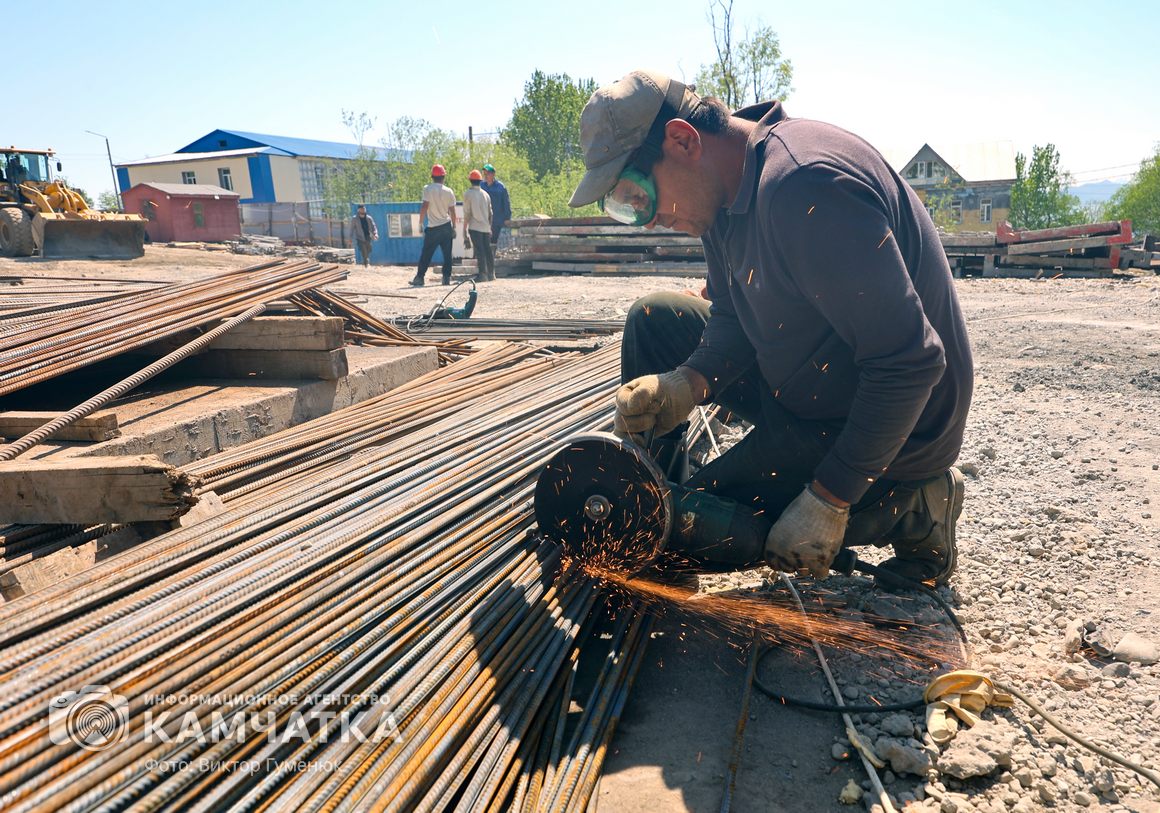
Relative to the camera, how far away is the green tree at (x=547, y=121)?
197 ft

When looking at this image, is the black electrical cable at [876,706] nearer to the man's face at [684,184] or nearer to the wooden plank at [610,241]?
the man's face at [684,184]

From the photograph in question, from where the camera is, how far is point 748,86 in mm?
21438

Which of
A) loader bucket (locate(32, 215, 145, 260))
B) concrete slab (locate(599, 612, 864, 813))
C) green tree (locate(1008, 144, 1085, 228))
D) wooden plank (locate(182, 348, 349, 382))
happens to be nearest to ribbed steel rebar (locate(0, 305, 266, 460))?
wooden plank (locate(182, 348, 349, 382))

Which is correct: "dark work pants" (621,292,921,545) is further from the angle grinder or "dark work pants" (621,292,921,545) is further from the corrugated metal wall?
the corrugated metal wall

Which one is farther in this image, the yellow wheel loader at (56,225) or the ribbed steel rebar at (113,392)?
the yellow wheel loader at (56,225)

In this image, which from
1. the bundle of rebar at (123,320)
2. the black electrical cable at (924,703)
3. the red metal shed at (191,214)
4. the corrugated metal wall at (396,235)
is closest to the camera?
the black electrical cable at (924,703)

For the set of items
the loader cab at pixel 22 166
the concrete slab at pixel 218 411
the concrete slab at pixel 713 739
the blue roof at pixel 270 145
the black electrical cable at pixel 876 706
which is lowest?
the concrete slab at pixel 713 739

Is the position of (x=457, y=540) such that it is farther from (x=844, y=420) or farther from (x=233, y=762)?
(x=844, y=420)

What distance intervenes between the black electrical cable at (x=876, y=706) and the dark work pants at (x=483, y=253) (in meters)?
12.6

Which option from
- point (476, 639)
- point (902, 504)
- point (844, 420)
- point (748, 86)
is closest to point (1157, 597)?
point (902, 504)

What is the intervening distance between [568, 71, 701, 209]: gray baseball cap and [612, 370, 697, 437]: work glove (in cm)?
66

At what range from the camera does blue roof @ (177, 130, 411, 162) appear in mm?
50750

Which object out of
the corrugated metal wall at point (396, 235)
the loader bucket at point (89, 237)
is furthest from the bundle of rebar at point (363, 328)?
the corrugated metal wall at point (396, 235)

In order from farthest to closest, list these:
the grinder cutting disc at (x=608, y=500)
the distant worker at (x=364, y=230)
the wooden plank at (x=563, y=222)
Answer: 1. the distant worker at (x=364, y=230)
2. the wooden plank at (x=563, y=222)
3. the grinder cutting disc at (x=608, y=500)
